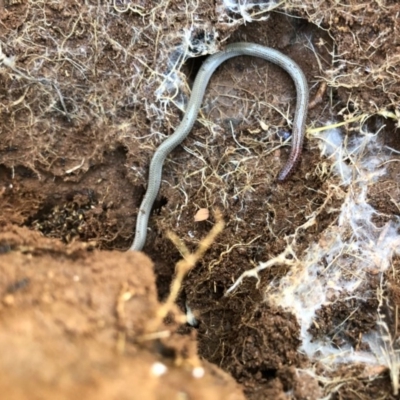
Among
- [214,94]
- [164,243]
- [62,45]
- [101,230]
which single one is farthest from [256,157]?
[62,45]

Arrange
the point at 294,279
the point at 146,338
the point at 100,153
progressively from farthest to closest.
Result: the point at 100,153 → the point at 294,279 → the point at 146,338

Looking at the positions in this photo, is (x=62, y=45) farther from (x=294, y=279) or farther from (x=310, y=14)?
(x=294, y=279)

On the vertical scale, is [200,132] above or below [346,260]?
above

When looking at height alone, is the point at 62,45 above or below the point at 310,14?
below

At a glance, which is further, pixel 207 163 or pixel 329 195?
pixel 207 163

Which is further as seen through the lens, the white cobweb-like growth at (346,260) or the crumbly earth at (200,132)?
the crumbly earth at (200,132)

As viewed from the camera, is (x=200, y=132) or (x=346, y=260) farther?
(x=200, y=132)

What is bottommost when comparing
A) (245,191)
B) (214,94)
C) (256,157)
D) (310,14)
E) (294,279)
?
(294,279)

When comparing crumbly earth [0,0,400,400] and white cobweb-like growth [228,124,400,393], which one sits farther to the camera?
crumbly earth [0,0,400,400]
